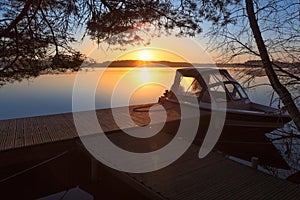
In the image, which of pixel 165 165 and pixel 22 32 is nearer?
pixel 165 165

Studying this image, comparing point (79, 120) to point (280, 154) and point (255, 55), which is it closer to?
point (255, 55)

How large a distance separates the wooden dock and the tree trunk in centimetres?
151

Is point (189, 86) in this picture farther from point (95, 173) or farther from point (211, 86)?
point (95, 173)

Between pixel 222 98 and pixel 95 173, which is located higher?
pixel 222 98

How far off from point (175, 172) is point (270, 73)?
7.27ft

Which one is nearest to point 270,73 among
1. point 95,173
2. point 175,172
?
point 175,172

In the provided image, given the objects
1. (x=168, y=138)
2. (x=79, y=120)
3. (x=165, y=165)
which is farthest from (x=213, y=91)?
(x=79, y=120)

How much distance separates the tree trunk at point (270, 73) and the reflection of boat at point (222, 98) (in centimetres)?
372

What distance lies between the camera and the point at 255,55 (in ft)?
6.83

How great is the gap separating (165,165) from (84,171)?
7.15ft

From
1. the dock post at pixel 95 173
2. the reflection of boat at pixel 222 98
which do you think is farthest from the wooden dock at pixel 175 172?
the reflection of boat at pixel 222 98

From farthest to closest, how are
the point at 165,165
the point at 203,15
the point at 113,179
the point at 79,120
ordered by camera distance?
the point at 79,120 < the point at 113,179 < the point at 203,15 < the point at 165,165

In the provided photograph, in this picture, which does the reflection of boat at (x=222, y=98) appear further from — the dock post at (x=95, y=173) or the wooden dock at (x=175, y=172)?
the dock post at (x=95, y=173)

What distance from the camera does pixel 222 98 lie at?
20.1 feet
